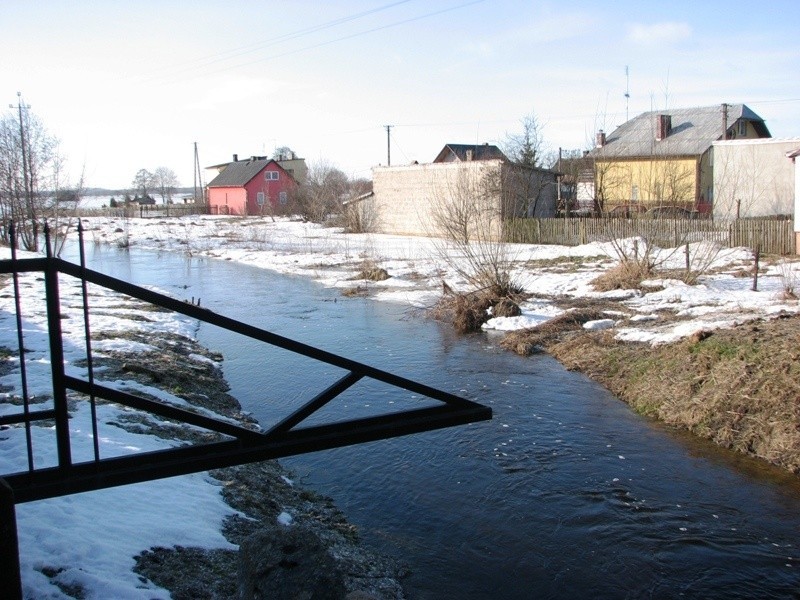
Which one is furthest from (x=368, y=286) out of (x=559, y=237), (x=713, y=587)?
(x=713, y=587)

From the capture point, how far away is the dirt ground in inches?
381

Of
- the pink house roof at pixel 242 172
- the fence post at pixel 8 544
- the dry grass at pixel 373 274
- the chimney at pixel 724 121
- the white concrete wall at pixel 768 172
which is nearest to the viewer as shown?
the fence post at pixel 8 544

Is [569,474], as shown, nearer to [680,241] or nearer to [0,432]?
[0,432]

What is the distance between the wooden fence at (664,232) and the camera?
78.1 ft

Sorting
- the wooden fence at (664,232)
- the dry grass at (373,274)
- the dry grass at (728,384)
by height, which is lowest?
the dry grass at (728,384)

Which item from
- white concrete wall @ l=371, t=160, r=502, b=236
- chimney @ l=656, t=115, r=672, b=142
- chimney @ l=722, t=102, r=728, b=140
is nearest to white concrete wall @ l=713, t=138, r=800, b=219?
chimney @ l=722, t=102, r=728, b=140

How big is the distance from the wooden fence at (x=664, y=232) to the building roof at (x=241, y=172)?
4791cm

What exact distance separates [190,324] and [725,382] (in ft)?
41.6

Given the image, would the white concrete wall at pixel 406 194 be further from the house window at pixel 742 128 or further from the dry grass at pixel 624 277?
the house window at pixel 742 128

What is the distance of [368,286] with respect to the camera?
1027 inches

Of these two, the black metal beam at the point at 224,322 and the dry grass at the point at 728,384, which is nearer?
the black metal beam at the point at 224,322

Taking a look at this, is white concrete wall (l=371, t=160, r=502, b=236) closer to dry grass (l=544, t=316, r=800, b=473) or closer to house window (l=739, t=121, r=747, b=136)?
house window (l=739, t=121, r=747, b=136)

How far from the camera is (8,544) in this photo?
317cm

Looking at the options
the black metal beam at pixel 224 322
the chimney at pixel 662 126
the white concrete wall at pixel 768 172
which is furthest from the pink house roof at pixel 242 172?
the black metal beam at pixel 224 322
